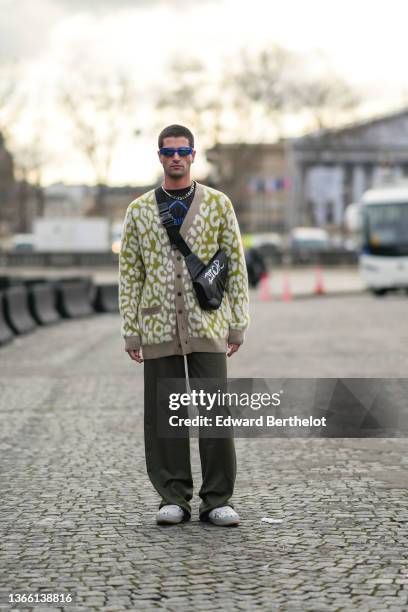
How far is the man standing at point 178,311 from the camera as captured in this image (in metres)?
6.00

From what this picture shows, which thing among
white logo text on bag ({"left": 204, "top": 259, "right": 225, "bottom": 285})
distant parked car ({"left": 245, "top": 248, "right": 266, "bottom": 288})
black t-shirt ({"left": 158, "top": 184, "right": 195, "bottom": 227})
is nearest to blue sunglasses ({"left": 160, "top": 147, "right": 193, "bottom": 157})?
black t-shirt ({"left": 158, "top": 184, "right": 195, "bottom": 227})

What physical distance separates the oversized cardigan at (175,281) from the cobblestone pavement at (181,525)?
33.9 inches

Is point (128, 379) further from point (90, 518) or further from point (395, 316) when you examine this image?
point (395, 316)

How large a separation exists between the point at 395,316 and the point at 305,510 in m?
18.1

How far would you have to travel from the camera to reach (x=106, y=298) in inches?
1064

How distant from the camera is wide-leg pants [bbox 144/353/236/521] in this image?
237 inches

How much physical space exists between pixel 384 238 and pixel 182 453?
104ft

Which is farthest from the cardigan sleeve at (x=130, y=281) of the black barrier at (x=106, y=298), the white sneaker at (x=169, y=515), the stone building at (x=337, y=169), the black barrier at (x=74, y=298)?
the stone building at (x=337, y=169)

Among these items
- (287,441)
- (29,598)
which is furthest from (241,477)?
(29,598)

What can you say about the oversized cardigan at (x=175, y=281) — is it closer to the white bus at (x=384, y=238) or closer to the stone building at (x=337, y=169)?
the white bus at (x=384, y=238)

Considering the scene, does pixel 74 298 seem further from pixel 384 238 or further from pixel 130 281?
pixel 130 281

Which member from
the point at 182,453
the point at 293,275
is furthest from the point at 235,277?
the point at 293,275

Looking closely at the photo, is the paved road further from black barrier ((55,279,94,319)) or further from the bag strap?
the bag strap

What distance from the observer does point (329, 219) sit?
10256 centimetres
